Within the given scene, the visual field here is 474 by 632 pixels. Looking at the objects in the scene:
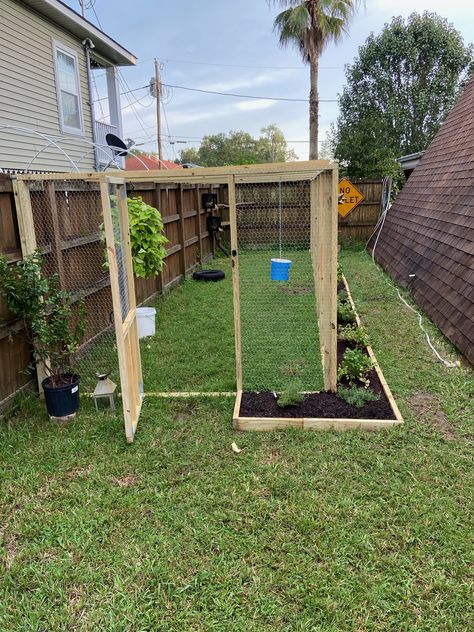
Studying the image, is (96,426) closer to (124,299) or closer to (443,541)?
(124,299)

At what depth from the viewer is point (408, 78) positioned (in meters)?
18.6

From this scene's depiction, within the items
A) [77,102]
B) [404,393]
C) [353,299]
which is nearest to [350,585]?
[404,393]

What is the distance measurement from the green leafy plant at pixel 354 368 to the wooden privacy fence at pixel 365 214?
8.66 metres

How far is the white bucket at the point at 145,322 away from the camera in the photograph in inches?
204

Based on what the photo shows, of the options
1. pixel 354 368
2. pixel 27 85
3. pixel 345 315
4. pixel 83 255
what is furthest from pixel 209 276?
pixel 354 368

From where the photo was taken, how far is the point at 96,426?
130 inches

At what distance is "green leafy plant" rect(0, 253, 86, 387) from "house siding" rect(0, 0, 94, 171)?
376 cm

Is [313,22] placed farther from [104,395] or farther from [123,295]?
[104,395]

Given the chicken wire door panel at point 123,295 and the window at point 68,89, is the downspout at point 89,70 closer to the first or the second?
the window at point 68,89

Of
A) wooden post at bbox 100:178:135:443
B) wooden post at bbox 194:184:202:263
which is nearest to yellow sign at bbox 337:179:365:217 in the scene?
wooden post at bbox 194:184:202:263

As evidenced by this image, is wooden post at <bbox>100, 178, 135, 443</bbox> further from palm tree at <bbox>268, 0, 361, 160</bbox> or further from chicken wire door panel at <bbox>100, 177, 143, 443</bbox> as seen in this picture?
palm tree at <bbox>268, 0, 361, 160</bbox>

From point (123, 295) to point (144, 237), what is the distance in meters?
1.91

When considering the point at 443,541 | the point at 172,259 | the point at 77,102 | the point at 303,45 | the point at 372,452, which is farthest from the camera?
the point at 303,45

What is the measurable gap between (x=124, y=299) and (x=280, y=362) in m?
1.80
